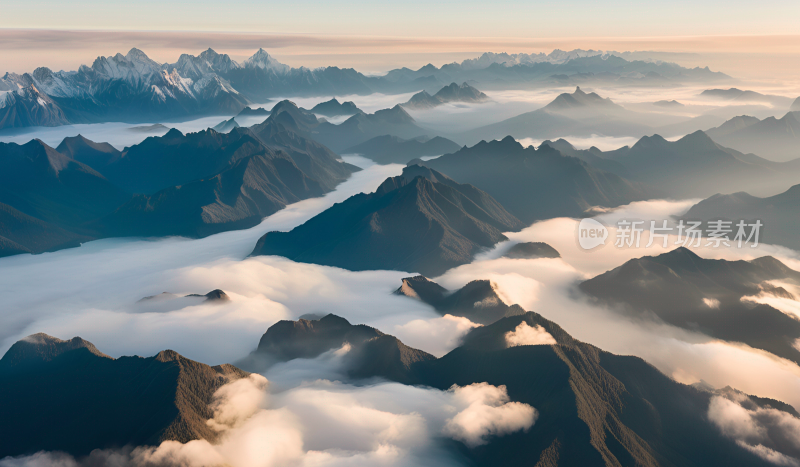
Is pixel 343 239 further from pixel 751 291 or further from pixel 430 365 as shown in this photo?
pixel 751 291

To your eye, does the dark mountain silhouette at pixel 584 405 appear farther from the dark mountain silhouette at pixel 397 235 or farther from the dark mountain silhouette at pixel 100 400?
the dark mountain silhouette at pixel 397 235

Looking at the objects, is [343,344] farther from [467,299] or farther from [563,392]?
[563,392]

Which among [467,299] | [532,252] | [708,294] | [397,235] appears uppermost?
[708,294]

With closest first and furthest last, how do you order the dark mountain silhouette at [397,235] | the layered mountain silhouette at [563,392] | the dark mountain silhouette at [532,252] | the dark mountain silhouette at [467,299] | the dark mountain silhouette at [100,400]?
the dark mountain silhouette at [100,400], the layered mountain silhouette at [563,392], the dark mountain silhouette at [467,299], the dark mountain silhouette at [532,252], the dark mountain silhouette at [397,235]

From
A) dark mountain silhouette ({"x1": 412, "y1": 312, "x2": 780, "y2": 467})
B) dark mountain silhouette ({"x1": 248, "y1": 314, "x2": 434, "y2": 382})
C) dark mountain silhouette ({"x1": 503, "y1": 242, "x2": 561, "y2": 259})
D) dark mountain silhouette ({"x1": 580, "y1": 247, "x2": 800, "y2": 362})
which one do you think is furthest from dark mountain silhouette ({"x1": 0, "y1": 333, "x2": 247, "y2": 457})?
dark mountain silhouette ({"x1": 503, "y1": 242, "x2": 561, "y2": 259})

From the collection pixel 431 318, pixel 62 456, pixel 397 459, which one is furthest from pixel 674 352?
pixel 62 456

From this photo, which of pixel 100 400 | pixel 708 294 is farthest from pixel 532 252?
pixel 100 400

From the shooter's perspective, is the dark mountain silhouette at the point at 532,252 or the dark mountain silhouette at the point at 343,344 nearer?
the dark mountain silhouette at the point at 343,344

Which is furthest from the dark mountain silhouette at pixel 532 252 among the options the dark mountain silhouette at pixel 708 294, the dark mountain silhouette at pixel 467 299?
the dark mountain silhouette at pixel 467 299
